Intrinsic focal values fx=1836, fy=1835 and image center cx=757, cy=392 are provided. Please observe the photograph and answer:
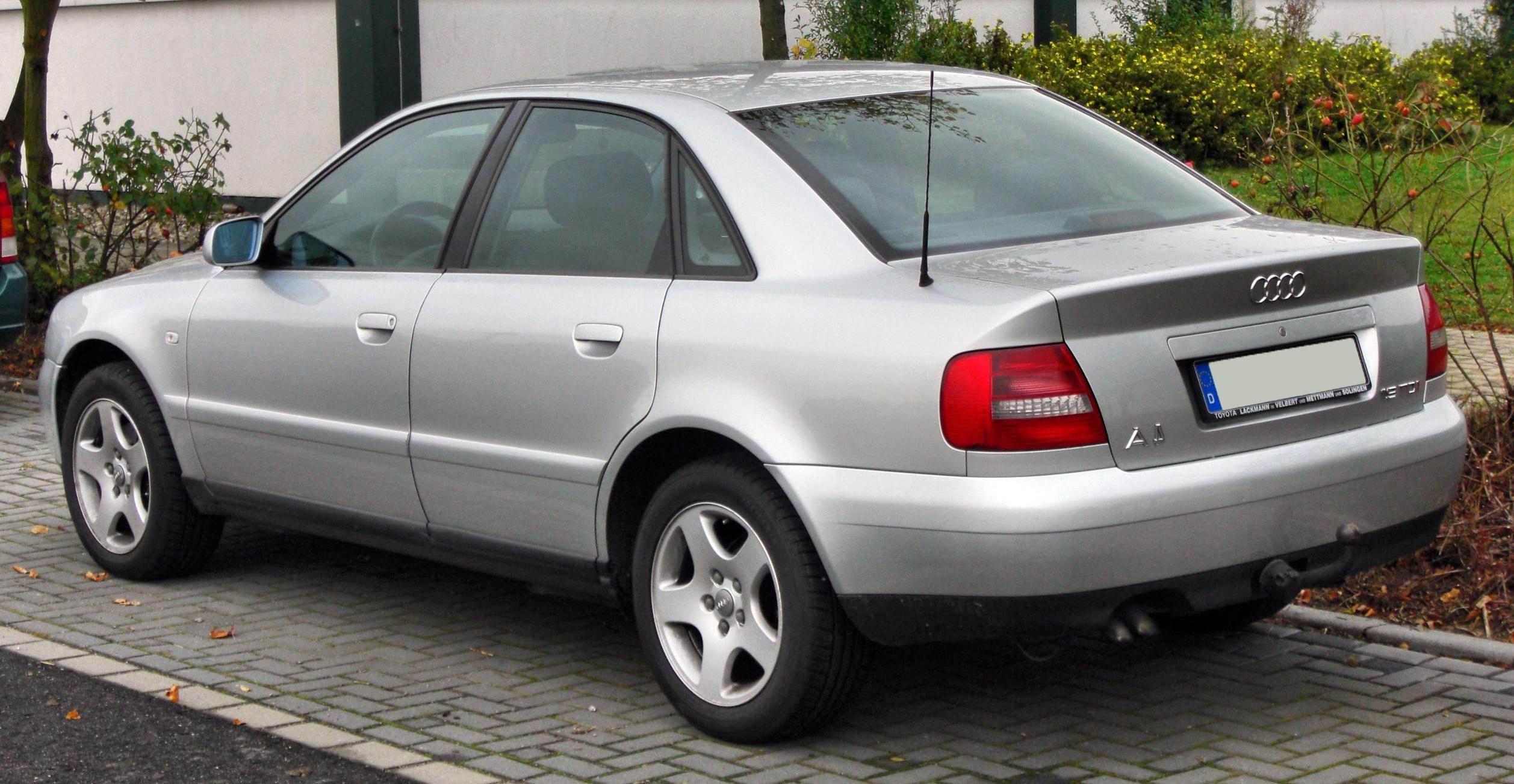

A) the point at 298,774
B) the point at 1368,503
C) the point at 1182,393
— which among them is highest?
the point at 1182,393

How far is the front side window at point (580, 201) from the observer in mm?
4758

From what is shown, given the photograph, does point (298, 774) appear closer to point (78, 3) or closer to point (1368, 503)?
point (1368, 503)

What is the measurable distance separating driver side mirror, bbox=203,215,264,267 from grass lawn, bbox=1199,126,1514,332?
4.07 meters

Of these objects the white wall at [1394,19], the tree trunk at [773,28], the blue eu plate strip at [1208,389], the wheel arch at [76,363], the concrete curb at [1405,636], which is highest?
the white wall at [1394,19]

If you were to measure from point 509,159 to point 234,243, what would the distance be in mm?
1115

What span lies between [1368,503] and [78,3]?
16.4m

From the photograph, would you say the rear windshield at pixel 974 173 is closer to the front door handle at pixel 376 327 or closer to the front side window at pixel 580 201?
the front side window at pixel 580 201

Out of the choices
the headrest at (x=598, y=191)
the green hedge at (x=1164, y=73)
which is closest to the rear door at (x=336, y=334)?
the headrest at (x=598, y=191)

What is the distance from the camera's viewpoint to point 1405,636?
521cm

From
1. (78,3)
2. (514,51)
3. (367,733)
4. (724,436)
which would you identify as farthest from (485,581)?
(78,3)

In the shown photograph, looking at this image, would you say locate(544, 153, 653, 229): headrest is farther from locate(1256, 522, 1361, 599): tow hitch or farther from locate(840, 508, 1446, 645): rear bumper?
locate(1256, 522, 1361, 599): tow hitch

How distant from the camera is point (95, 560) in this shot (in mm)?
6398

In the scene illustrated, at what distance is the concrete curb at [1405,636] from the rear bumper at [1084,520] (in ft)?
3.32

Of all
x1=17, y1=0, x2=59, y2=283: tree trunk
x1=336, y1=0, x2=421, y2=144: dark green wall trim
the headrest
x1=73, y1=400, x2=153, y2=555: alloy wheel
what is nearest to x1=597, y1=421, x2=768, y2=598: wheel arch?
the headrest
